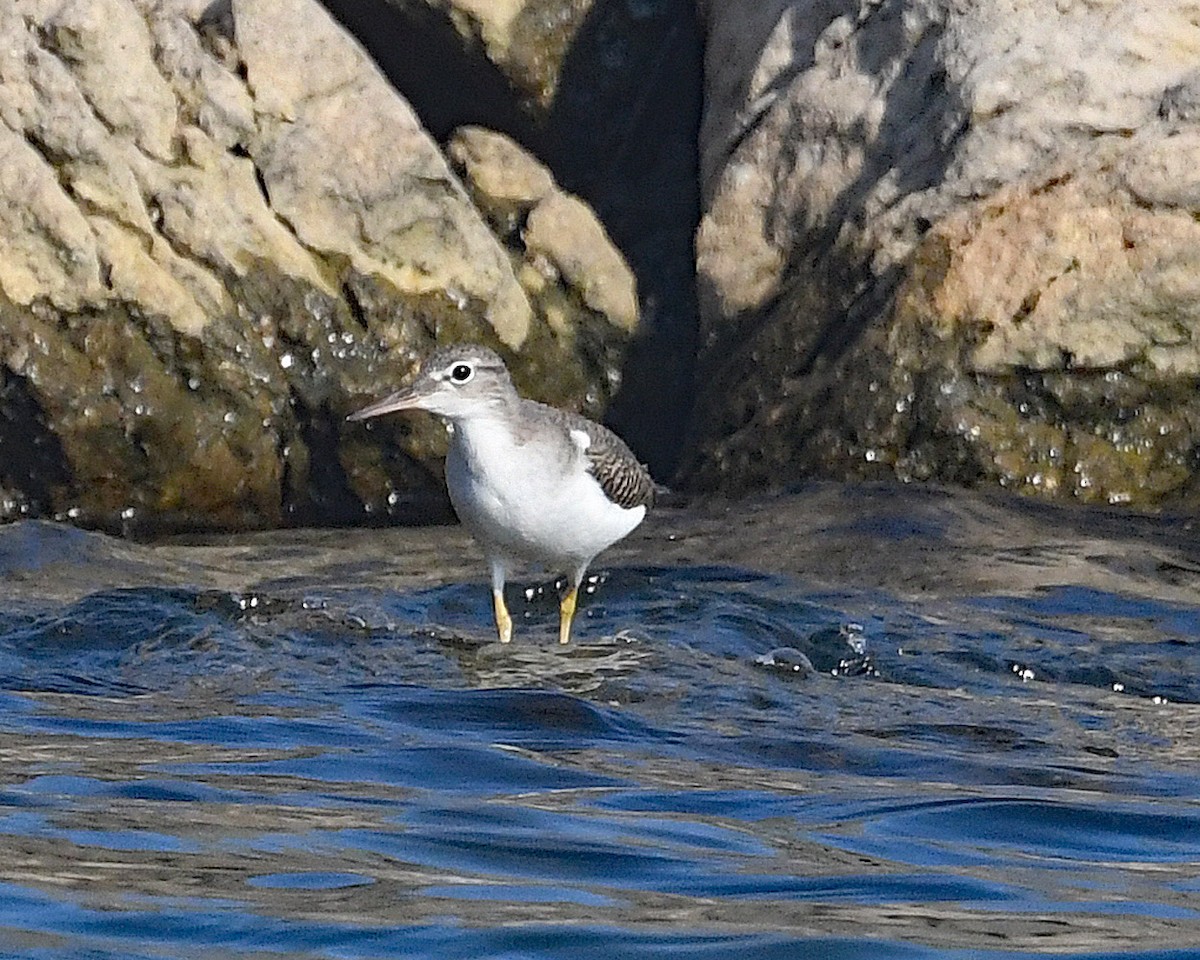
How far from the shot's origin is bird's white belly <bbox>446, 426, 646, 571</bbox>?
8.66 meters

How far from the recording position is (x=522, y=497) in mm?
8672

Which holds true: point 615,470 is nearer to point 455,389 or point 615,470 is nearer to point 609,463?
point 609,463

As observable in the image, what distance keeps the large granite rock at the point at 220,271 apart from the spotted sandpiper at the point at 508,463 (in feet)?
10.8

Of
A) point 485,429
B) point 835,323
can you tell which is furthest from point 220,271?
point 485,429

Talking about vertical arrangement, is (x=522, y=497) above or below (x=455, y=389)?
below

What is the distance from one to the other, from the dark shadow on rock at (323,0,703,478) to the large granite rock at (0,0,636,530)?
1316 mm

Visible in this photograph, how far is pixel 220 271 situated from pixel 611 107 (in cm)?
348

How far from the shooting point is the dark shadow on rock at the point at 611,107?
14023mm

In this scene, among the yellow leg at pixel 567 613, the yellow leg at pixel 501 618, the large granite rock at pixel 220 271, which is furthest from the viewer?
the large granite rock at pixel 220 271

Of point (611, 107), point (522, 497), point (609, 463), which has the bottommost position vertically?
point (522, 497)

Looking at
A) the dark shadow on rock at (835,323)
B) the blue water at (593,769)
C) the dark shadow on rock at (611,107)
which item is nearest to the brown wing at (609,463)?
the blue water at (593,769)

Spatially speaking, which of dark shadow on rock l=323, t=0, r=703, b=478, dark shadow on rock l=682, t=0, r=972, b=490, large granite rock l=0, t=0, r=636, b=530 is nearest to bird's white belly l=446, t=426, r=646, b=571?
dark shadow on rock l=682, t=0, r=972, b=490

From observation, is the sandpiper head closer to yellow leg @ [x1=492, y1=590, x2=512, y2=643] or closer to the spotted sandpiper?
the spotted sandpiper

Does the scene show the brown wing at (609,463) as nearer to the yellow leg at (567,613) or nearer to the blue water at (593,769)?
the yellow leg at (567,613)
